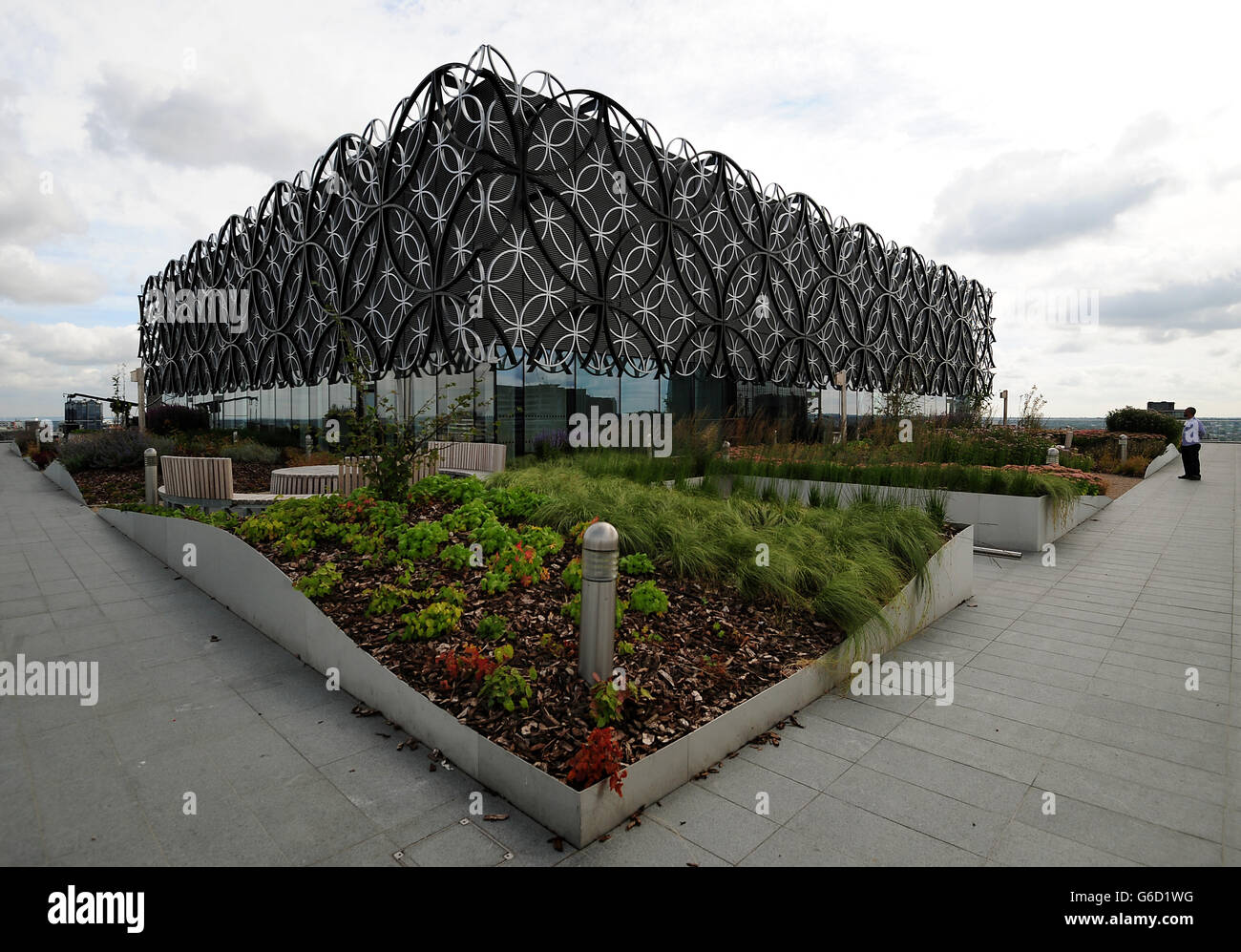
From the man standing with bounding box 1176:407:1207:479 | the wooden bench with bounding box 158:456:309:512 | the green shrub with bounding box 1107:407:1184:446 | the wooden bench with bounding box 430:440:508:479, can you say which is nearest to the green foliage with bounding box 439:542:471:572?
the wooden bench with bounding box 158:456:309:512

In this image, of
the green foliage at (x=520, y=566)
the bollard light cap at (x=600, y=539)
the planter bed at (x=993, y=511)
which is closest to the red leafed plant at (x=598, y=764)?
the bollard light cap at (x=600, y=539)

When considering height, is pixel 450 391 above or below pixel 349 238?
below

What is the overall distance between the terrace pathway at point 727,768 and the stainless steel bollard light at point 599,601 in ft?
2.36

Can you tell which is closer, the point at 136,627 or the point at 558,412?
the point at 136,627

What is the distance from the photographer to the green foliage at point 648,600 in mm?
4281

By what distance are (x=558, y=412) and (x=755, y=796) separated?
13.2 meters

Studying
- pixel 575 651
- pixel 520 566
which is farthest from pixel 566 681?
pixel 520 566

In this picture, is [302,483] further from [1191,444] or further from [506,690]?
[1191,444]

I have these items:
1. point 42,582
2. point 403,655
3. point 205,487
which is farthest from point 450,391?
point 403,655

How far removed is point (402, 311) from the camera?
51.7 ft

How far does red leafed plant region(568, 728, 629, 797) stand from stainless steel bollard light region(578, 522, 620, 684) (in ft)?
1.66

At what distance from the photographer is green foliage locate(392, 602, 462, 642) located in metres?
3.87

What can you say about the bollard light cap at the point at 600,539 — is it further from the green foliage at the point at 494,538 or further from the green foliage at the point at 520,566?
the green foliage at the point at 494,538
